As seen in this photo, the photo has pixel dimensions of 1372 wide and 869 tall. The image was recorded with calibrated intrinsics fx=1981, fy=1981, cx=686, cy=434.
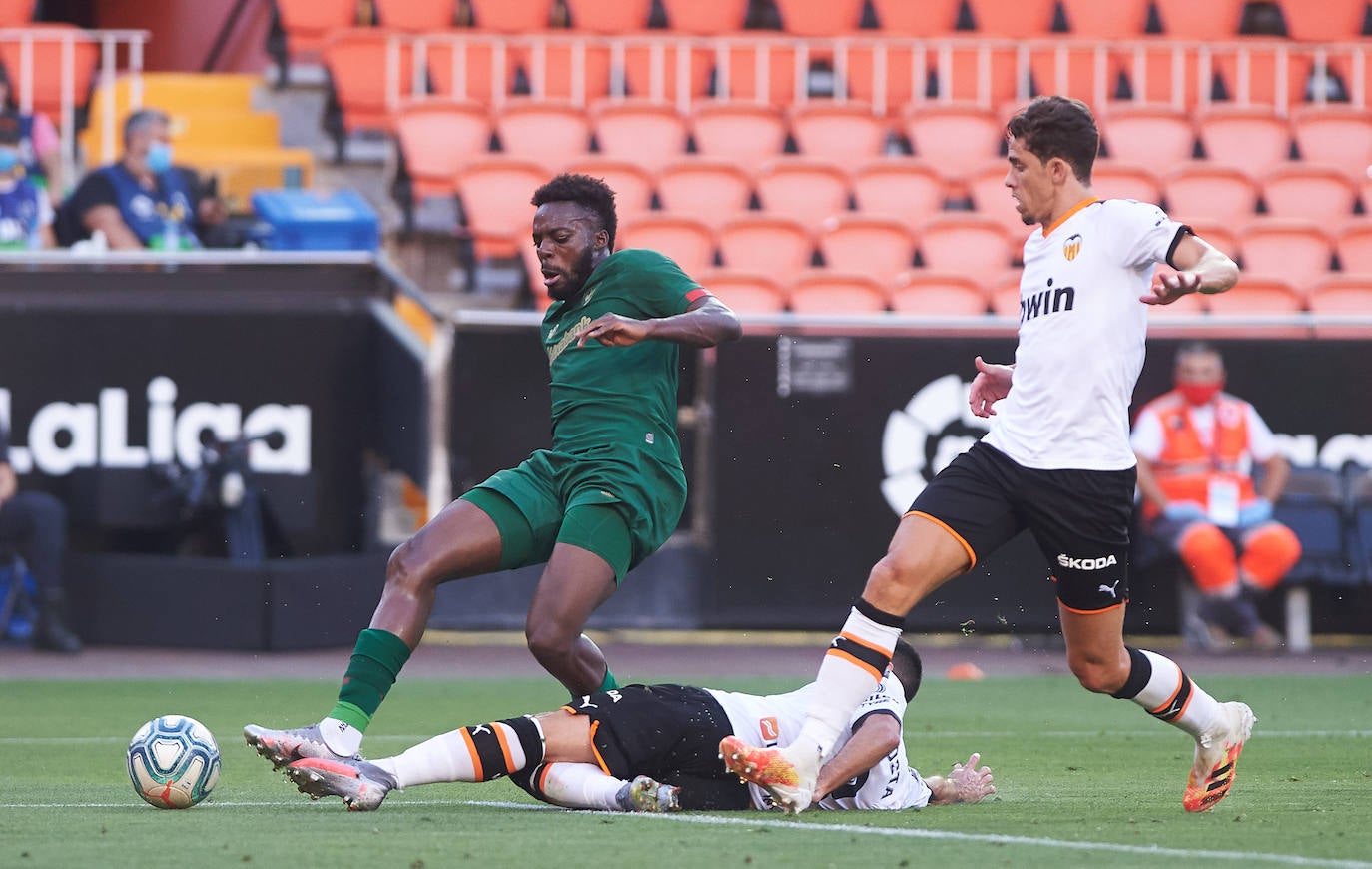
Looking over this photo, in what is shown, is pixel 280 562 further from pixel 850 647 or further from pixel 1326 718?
pixel 850 647

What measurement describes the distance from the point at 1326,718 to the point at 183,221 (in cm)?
784

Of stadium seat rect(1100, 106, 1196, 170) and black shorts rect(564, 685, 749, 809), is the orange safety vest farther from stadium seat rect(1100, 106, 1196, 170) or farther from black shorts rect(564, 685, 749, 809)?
black shorts rect(564, 685, 749, 809)

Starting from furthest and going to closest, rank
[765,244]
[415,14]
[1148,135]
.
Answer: [415,14], [1148,135], [765,244]

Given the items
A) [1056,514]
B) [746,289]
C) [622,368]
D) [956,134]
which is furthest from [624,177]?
[1056,514]

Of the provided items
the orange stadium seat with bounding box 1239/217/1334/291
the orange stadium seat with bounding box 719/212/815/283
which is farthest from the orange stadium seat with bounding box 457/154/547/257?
the orange stadium seat with bounding box 1239/217/1334/291

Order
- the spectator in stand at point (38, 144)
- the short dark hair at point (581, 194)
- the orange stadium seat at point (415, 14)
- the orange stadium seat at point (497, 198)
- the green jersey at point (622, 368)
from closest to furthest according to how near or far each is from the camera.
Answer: the green jersey at point (622, 368)
the short dark hair at point (581, 194)
the spectator in stand at point (38, 144)
the orange stadium seat at point (497, 198)
the orange stadium seat at point (415, 14)

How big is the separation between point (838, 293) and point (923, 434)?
1.80 m

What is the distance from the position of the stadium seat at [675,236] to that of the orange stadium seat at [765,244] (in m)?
0.27

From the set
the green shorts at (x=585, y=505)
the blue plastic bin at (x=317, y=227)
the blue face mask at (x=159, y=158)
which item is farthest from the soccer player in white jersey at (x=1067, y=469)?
the blue face mask at (x=159, y=158)

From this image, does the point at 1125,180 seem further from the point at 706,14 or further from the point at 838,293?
the point at 706,14

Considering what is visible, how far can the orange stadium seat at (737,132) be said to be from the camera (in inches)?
623

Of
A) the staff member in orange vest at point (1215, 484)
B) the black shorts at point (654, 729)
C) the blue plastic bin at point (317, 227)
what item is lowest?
the staff member in orange vest at point (1215, 484)

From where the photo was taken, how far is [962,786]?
599 cm

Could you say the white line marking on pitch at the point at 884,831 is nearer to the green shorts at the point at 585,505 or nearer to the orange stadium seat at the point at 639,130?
the green shorts at the point at 585,505
